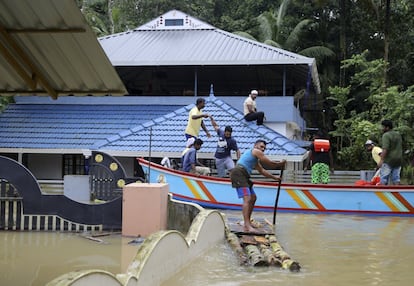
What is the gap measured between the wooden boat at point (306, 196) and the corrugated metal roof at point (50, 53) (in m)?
6.34

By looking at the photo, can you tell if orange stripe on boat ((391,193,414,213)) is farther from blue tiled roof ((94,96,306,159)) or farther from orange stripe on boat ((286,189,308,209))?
blue tiled roof ((94,96,306,159))

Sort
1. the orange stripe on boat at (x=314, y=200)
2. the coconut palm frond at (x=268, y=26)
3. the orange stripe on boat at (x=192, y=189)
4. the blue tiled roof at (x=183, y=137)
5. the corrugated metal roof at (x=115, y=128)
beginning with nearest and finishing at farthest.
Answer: the orange stripe on boat at (x=314, y=200) < the orange stripe on boat at (x=192, y=189) < the blue tiled roof at (x=183, y=137) < the corrugated metal roof at (x=115, y=128) < the coconut palm frond at (x=268, y=26)

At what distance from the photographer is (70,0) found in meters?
4.53

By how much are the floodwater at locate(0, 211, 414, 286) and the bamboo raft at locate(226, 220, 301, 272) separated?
0.39 feet

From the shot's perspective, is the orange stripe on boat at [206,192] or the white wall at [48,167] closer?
the orange stripe on boat at [206,192]

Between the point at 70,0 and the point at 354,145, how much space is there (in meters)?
19.8

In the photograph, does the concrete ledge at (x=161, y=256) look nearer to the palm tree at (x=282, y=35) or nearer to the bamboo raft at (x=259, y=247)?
the bamboo raft at (x=259, y=247)

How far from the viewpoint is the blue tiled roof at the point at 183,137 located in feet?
49.4

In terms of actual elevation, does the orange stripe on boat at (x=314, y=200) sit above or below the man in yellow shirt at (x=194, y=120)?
below

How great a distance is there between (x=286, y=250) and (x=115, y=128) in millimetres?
11625

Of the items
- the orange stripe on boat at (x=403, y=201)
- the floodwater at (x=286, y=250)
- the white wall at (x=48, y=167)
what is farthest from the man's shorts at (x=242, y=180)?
the white wall at (x=48, y=167)

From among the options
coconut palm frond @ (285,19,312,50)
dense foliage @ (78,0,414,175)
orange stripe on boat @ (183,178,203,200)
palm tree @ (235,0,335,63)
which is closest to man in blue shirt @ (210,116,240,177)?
orange stripe on boat @ (183,178,203,200)

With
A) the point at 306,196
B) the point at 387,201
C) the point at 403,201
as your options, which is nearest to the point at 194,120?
the point at 306,196

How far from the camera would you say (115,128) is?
744 inches
